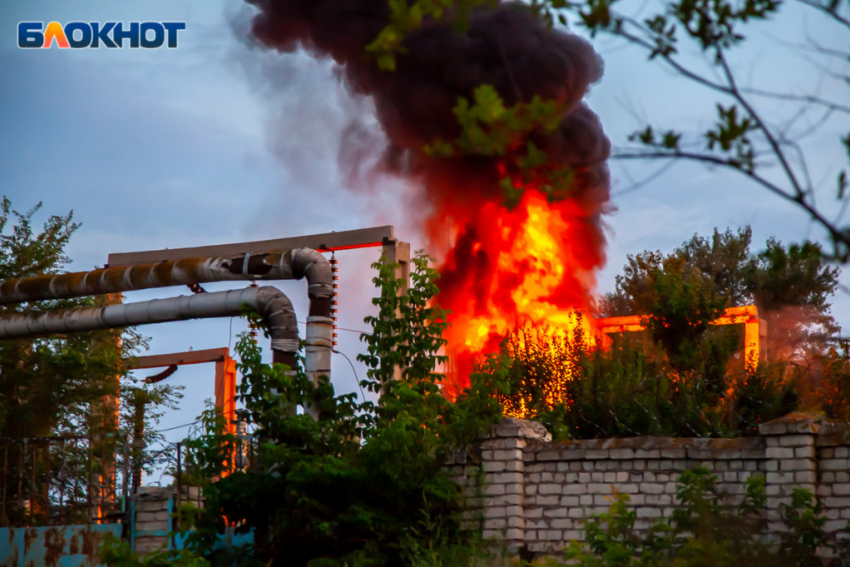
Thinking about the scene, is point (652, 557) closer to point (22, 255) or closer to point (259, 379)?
point (259, 379)

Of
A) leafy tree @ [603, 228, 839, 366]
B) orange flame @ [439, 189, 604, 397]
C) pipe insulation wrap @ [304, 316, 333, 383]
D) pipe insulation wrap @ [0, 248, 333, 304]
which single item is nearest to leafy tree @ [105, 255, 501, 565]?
pipe insulation wrap @ [304, 316, 333, 383]

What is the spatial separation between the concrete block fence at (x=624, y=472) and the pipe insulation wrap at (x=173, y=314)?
3.33 metres

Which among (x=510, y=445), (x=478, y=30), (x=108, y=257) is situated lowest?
(x=510, y=445)

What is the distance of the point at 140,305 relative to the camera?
13.9 m

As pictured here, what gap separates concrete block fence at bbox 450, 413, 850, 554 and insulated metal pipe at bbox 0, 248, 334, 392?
9.12ft

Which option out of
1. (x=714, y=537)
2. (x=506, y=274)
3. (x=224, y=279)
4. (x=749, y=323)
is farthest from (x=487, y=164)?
(x=714, y=537)

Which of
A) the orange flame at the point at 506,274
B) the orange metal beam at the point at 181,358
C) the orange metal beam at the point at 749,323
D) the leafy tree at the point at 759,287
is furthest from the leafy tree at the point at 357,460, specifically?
the leafy tree at the point at 759,287

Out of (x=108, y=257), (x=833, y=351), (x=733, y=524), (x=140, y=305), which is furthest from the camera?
(x=833, y=351)

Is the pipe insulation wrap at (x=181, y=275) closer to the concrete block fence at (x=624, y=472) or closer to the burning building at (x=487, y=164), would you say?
the concrete block fence at (x=624, y=472)

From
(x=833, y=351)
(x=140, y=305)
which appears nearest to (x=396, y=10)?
(x=140, y=305)

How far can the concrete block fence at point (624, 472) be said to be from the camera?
8.73 metres

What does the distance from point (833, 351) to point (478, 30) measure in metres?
11.7

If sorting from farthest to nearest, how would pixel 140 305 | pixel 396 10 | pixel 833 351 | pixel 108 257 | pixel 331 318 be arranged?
pixel 833 351 → pixel 108 257 → pixel 140 305 → pixel 331 318 → pixel 396 10

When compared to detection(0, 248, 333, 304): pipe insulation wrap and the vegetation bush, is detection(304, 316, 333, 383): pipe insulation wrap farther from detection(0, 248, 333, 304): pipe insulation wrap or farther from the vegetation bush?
the vegetation bush
